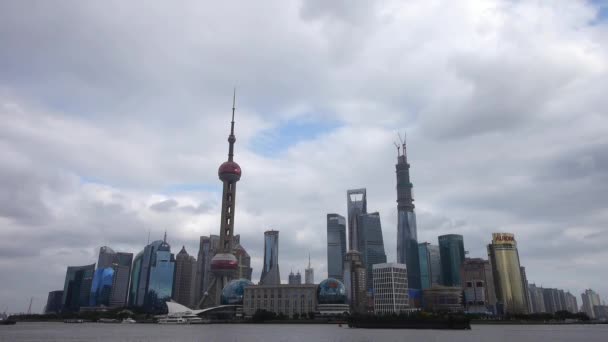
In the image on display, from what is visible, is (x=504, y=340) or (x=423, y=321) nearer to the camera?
(x=504, y=340)

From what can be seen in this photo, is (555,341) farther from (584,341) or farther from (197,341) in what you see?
(197,341)

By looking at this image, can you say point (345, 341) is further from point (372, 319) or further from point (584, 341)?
point (372, 319)

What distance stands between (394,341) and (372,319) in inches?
2838

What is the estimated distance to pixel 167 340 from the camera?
95312mm

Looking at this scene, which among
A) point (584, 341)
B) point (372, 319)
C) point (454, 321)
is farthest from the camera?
point (372, 319)

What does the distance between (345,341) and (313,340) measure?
624cm

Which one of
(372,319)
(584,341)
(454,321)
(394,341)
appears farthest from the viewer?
(372,319)

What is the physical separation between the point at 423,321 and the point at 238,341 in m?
81.9

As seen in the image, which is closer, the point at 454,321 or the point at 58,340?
the point at 58,340

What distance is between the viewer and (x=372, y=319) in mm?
159875

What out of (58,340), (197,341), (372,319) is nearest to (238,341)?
(197,341)

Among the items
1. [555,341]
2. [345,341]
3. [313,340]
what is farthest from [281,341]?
[555,341]

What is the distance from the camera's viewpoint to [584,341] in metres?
97.2

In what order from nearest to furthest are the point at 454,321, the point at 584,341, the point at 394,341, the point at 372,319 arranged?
the point at 394,341 → the point at 584,341 → the point at 454,321 → the point at 372,319
